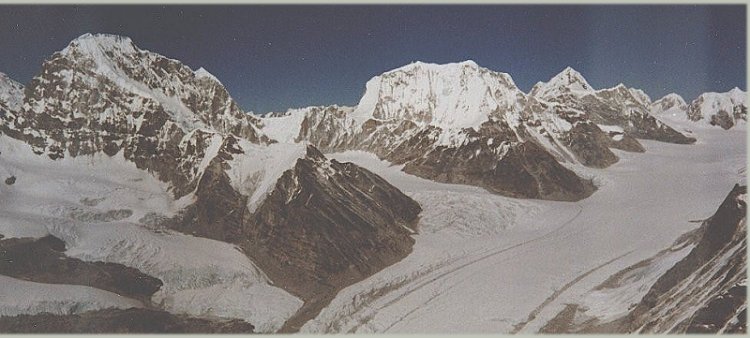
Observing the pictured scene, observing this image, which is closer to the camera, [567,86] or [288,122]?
[288,122]

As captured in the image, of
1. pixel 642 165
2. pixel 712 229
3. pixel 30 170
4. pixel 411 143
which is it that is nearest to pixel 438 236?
pixel 712 229

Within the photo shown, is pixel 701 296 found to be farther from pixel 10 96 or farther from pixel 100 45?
pixel 10 96

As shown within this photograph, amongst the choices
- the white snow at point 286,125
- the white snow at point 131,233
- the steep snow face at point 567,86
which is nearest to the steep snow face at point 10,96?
the white snow at point 131,233

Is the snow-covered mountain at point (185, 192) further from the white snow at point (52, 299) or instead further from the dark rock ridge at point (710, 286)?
the dark rock ridge at point (710, 286)

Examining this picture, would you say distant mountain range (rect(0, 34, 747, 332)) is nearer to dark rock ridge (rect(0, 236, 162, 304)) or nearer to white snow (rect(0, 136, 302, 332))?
white snow (rect(0, 136, 302, 332))

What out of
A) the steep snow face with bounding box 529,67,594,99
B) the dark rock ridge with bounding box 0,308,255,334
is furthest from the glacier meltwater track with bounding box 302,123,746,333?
the steep snow face with bounding box 529,67,594,99

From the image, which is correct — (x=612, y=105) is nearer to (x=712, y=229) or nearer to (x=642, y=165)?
(x=642, y=165)

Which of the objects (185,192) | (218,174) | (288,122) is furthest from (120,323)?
(288,122)
